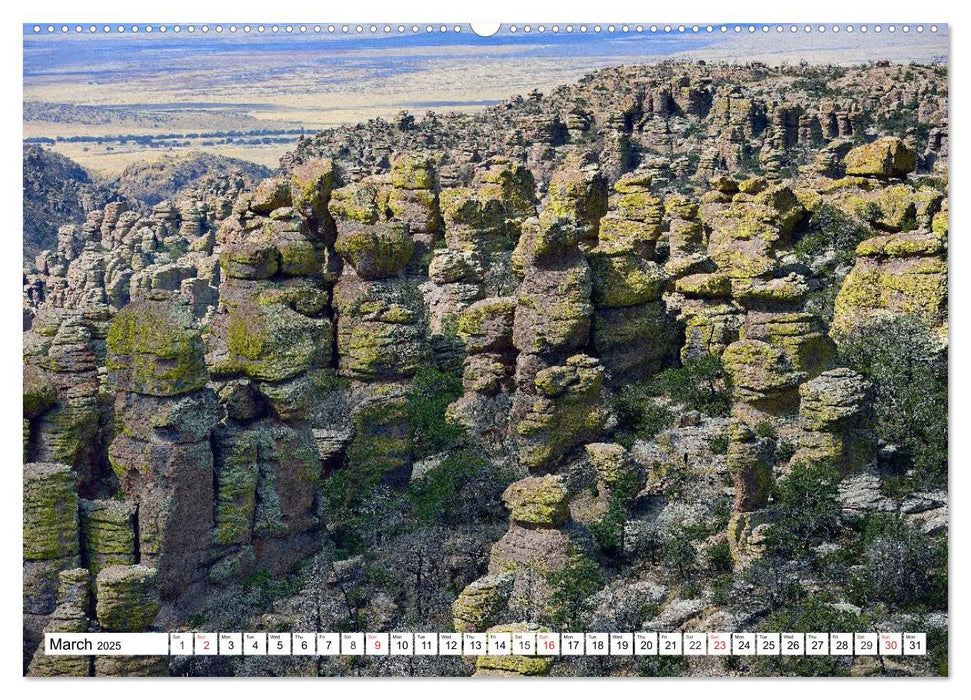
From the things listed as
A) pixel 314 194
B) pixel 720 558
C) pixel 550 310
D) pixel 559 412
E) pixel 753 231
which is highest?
pixel 314 194

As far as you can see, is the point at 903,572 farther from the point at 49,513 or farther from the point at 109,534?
the point at 49,513

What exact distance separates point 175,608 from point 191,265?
22434 mm

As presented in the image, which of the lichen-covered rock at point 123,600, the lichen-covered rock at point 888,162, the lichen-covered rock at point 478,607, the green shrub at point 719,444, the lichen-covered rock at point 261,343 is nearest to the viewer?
the lichen-covered rock at point 123,600

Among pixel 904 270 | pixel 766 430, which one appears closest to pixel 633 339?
pixel 766 430

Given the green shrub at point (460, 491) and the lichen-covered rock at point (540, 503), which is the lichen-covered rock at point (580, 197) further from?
the lichen-covered rock at point (540, 503)

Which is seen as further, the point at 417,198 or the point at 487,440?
the point at 417,198

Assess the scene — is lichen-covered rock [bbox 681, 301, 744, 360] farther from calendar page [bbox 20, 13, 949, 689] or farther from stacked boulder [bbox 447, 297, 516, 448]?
stacked boulder [bbox 447, 297, 516, 448]

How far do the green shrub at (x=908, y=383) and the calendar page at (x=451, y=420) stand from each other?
0.06m

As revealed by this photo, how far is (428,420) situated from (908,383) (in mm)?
7264

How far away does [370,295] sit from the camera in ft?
78.1

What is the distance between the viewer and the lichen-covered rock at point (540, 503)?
2042 cm

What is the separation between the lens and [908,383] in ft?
76.7

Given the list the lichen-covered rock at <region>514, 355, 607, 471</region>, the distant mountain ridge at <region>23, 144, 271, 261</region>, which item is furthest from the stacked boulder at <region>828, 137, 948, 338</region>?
the distant mountain ridge at <region>23, 144, 271, 261</region>

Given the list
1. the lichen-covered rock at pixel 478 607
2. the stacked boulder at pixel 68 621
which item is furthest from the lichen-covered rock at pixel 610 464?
the stacked boulder at pixel 68 621
